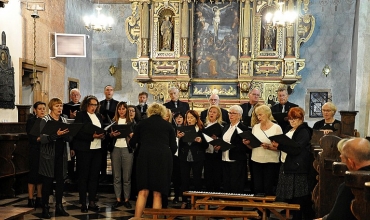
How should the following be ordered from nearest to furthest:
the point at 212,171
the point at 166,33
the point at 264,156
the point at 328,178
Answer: the point at 328,178
the point at 264,156
the point at 212,171
the point at 166,33

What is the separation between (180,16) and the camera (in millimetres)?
11367

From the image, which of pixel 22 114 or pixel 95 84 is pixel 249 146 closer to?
pixel 22 114

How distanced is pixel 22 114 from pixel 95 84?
541 cm

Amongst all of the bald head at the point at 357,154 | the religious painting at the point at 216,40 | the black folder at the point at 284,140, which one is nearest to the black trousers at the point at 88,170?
the black folder at the point at 284,140

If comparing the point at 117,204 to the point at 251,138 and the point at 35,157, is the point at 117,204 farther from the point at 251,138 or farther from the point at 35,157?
the point at 251,138

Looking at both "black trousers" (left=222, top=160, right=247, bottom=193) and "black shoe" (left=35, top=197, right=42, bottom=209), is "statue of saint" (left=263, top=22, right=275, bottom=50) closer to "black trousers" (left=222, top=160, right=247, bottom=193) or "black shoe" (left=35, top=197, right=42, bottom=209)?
"black trousers" (left=222, top=160, right=247, bottom=193)

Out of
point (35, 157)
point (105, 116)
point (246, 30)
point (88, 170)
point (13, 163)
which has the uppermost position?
point (246, 30)

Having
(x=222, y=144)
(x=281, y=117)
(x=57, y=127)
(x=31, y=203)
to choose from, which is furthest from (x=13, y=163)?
(x=281, y=117)

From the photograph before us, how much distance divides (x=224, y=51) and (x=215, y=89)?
39.1 inches

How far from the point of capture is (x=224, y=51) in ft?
37.4

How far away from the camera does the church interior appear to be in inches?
418

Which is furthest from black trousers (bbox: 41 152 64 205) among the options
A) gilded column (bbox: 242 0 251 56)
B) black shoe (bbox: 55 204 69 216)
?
gilded column (bbox: 242 0 251 56)

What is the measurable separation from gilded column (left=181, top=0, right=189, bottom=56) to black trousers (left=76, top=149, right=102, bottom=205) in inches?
233

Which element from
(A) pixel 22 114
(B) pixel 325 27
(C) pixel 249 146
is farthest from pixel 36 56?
(B) pixel 325 27
